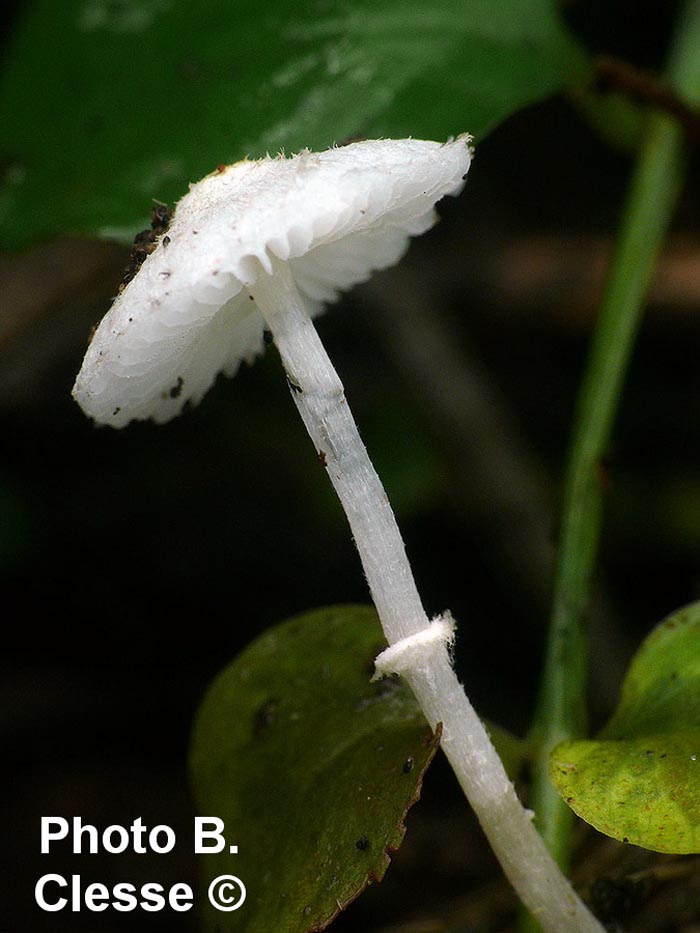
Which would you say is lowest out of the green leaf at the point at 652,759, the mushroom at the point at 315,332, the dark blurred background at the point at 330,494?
the green leaf at the point at 652,759

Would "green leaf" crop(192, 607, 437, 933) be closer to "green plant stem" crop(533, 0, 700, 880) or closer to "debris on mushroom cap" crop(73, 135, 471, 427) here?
"green plant stem" crop(533, 0, 700, 880)

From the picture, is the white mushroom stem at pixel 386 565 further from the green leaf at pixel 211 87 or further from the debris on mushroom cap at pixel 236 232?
the green leaf at pixel 211 87

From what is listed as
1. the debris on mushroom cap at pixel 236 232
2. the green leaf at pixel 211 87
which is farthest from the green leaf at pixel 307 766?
the green leaf at pixel 211 87

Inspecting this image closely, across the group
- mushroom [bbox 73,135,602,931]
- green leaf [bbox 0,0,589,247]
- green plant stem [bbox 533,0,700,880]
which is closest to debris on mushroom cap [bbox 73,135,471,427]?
mushroom [bbox 73,135,602,931]

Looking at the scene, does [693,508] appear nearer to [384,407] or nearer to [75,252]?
[384,407]

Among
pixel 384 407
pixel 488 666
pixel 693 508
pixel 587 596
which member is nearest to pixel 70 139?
pixel 587 596

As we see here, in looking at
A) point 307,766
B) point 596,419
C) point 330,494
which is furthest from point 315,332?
point 330,494

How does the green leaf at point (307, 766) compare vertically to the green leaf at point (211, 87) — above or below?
below
